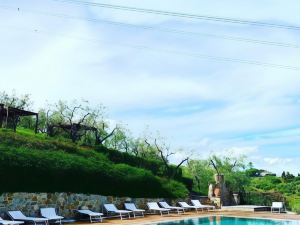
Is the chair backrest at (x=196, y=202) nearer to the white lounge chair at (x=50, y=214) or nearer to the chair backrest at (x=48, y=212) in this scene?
the white lounge chair at (x=50, y=214)

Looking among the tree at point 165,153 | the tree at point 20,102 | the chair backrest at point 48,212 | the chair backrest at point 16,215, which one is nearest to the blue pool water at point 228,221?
the chair backrest at point 48,212

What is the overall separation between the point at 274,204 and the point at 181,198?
617cm

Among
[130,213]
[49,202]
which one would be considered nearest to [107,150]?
[130,213]

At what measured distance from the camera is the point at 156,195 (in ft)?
91.7

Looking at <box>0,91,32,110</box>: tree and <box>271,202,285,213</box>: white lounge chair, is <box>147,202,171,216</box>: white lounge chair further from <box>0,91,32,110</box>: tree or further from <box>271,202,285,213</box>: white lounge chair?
<box>0,91,32,110</box>: tree

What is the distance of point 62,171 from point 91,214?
2868 mm

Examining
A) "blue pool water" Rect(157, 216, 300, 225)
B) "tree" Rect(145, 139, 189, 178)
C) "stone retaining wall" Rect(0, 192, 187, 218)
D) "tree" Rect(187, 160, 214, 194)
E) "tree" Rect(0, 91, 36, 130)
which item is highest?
"tree" Rect(0, 91, 36, 130)

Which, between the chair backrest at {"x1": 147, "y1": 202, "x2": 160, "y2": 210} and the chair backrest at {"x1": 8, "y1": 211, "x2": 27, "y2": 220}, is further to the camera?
Result: the chair backrest at {"x1": 147, "y1": 202, "x2": 160, "y2": 210}

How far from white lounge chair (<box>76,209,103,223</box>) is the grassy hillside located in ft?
4.01

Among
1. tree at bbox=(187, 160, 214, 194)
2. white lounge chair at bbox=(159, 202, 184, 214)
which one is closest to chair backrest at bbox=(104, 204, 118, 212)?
white lounge chair at bbox=(159, 202, 184, 214)

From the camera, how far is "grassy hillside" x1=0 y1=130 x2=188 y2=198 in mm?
19609

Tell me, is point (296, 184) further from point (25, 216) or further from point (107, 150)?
point (25, 216)

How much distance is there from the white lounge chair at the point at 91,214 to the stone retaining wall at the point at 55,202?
48 centimetres

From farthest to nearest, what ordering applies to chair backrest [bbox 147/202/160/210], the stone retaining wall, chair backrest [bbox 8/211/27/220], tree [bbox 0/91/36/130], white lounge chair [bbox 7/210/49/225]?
tree [bbox 0/91/36/130] < chair backrest [bbox 147/202/160/210] < the stone retaining wall < chair backrest [bbox 8/211/27/220] < white lounge chair [bbox 7/210/49/225]
